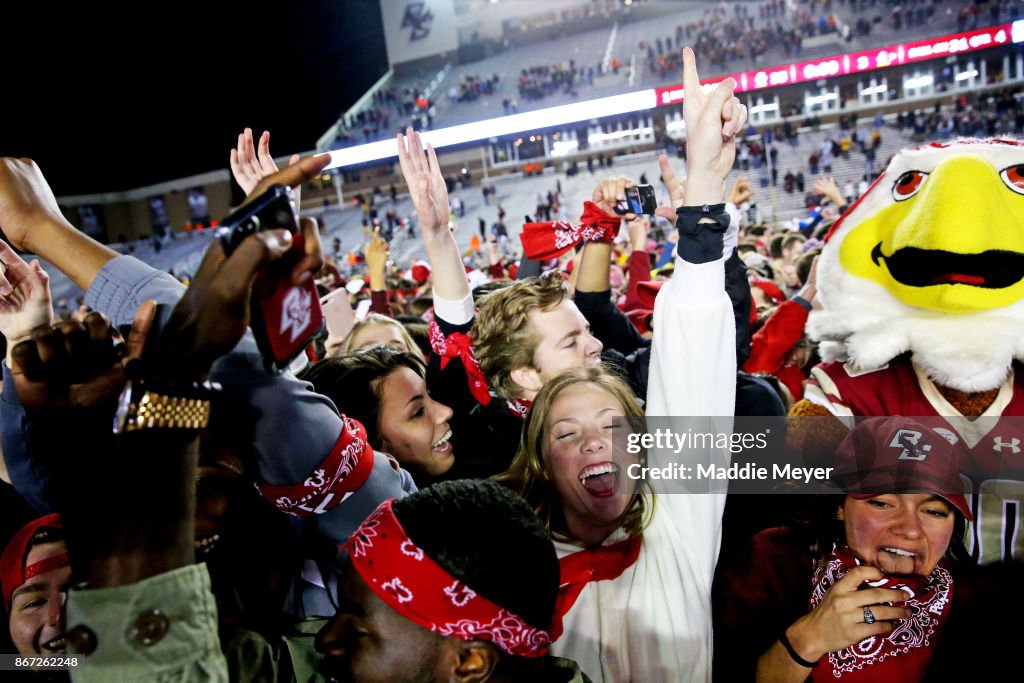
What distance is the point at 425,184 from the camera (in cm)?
194

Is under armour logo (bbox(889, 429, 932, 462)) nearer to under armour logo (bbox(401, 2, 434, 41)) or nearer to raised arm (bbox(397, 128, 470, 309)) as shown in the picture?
raised arm (bbox(397, 128, 470, 309))

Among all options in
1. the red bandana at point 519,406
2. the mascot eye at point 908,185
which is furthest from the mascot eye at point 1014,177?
the red bandana at point 519,406

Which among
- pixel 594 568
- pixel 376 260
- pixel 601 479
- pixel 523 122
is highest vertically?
pixel 523 122

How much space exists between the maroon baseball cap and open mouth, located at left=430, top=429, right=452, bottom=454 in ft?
3.29

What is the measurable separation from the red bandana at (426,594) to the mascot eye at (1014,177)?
145 centimetres

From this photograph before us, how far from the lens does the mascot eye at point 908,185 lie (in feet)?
5.44

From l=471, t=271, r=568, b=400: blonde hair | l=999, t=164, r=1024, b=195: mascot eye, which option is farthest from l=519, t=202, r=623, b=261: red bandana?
l=999, t=164, r=1024, b=195: mascot eye

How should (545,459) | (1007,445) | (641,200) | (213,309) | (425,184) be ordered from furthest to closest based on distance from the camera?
(641,200) → (425,184) → (545,459) → (1007,445) → (213,309)

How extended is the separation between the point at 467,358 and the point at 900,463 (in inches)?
43.1

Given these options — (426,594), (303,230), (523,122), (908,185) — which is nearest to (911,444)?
(908,185)

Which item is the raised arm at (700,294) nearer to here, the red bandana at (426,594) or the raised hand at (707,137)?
the raised hand at (707,137)

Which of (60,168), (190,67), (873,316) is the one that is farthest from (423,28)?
(873,316)

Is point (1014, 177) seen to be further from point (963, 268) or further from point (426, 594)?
point (426, 594)

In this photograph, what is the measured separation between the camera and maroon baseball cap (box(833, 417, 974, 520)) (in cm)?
133
